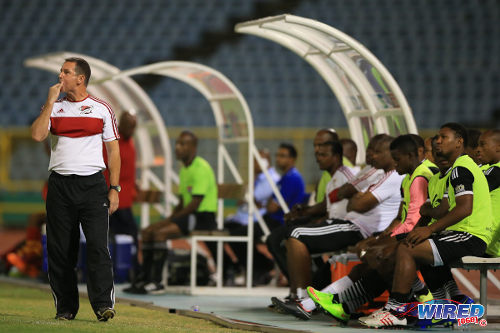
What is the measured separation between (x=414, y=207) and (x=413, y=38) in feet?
42.7

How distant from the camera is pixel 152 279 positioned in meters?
10.0

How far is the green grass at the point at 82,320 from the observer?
5.73 metres

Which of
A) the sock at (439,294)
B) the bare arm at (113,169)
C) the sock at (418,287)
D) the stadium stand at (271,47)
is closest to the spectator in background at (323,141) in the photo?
the sock at (439,294)

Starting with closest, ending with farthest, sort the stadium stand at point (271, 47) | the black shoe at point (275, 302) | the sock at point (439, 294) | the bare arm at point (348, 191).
→ the sock at point (439, 294) < the black shoe at point (275, 302) < the bare arm at point (348, 191) < the stadium stand at point (271, 47)

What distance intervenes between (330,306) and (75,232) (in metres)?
1.93

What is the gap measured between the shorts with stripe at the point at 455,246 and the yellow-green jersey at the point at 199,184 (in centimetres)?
428

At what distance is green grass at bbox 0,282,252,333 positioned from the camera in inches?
225

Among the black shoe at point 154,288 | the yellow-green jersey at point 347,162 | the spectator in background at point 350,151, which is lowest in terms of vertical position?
the black shoe at point 154,288

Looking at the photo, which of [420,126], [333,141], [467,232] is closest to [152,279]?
[333,141]

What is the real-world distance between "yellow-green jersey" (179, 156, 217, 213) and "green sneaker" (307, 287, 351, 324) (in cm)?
354

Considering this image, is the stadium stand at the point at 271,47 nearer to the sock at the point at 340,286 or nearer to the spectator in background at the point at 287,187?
the spectator in background at the point at 287,187

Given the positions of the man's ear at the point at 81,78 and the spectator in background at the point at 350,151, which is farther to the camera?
the spectator in background at the point at 350,151

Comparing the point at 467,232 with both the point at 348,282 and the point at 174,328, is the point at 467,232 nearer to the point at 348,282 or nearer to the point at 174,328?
the point at 348,282

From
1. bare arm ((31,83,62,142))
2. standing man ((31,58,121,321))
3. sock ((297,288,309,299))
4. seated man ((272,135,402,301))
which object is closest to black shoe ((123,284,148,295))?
seated man ((272,135,402,301))
